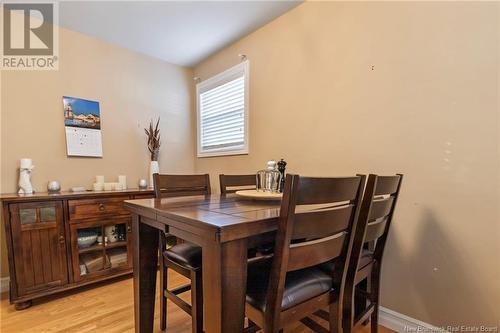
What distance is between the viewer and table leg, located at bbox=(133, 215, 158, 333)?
4.29ft

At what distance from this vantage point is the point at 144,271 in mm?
1340

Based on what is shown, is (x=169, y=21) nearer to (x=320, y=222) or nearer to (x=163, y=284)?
(x=163, y=284)

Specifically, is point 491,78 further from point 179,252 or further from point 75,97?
point 75,97

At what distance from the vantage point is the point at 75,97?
2457 mm

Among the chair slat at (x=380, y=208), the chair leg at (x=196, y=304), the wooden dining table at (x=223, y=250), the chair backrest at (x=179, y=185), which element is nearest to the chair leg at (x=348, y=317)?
the chair slat at (x=380, y=208)

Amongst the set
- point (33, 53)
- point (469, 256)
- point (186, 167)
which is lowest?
point (469, 256)

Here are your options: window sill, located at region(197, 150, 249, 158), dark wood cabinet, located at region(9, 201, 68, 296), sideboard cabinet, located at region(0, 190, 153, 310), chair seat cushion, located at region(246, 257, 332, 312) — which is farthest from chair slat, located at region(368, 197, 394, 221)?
dark wood cabinet, located at region(9, 201, 68, 296)

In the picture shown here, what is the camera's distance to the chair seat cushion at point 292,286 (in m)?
0.93

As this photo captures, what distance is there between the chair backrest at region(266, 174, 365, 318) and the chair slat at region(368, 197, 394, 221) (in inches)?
6.8

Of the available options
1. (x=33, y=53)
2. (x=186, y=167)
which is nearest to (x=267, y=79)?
(x=186, y=167)

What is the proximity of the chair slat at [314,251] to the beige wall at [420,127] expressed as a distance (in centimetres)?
86

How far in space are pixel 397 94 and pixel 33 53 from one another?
3.01m

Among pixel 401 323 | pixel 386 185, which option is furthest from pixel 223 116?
pixel 401 323

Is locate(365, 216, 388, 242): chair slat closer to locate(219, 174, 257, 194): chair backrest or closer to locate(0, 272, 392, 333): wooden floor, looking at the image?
locate(0, 272, 392, 333): wooden floor
